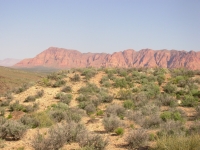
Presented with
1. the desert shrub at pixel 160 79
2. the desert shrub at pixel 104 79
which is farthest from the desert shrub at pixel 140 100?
the desert shrub at pixel 104 79

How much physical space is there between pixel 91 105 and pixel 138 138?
8611 millimetres

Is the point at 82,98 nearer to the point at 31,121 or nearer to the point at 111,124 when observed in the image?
the point at 31,121

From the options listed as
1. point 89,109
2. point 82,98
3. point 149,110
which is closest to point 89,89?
point 82,98

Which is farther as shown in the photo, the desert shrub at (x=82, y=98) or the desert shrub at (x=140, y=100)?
the desert shrub at (x=82, y=98)

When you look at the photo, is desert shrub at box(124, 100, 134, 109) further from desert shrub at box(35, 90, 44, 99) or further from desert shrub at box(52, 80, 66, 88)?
desert shrub at box(52, 80, 66, 88)


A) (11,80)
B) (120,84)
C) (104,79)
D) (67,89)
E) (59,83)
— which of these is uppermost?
(104,79)

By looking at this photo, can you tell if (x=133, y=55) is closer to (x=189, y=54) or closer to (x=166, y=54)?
(x=166, y=54)

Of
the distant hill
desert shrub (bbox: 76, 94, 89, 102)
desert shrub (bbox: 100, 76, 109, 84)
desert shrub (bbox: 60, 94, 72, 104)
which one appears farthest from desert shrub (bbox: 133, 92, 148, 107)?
the distant hill

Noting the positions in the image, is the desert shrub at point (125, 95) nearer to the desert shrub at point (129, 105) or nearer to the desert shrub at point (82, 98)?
the desert shrub at point (129, 105)

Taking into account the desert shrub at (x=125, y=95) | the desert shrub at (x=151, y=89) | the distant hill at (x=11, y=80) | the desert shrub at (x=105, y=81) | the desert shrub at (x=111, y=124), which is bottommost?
the distant hill at (x=11, y=80)

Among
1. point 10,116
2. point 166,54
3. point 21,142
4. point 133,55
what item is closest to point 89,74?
point 10,116

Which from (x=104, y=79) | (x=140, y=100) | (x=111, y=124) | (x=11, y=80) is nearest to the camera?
(x=111, y=124)

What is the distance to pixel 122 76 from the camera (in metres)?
26.2

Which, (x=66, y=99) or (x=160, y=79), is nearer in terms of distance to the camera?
(x=66, y=99)
